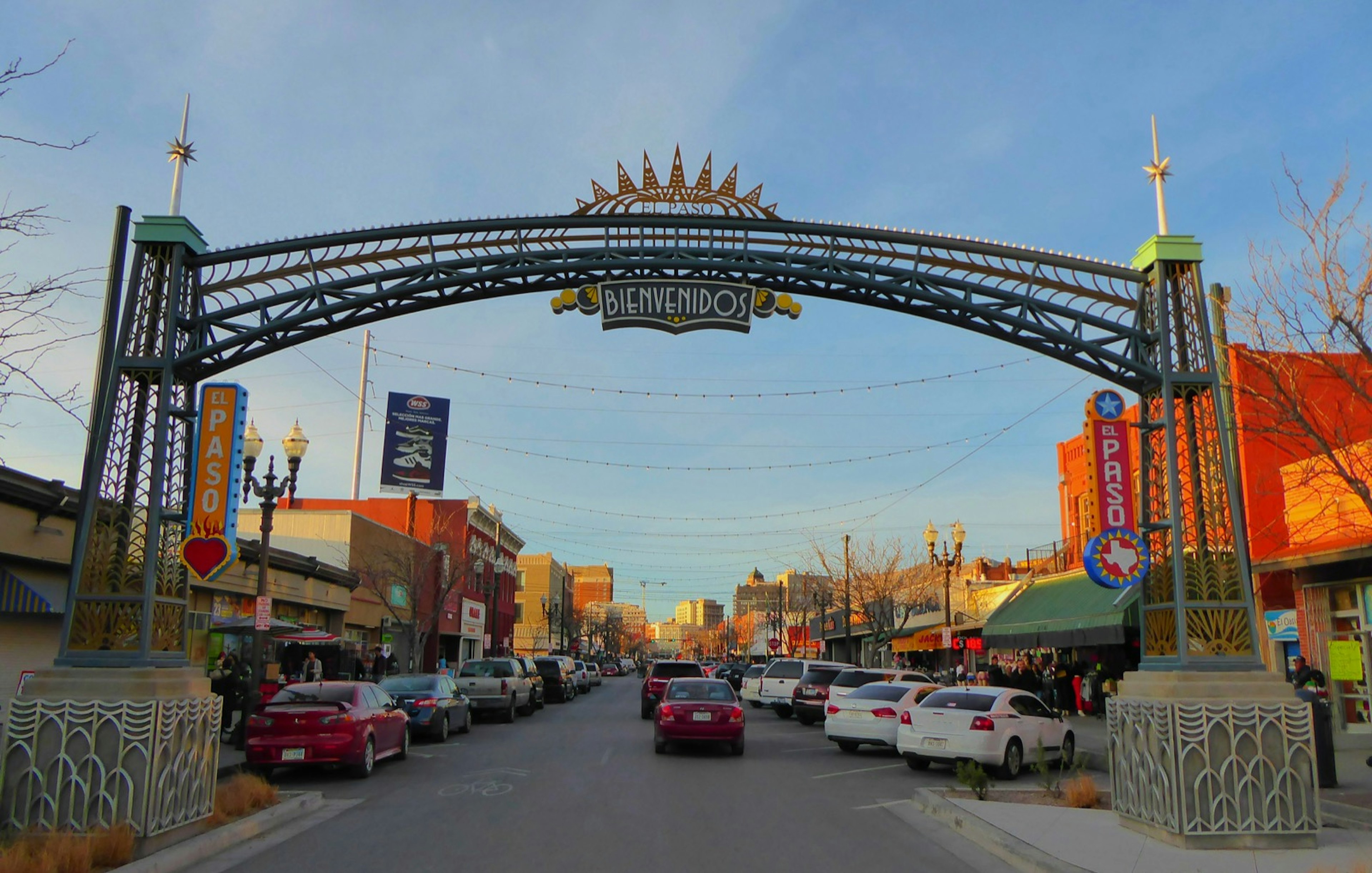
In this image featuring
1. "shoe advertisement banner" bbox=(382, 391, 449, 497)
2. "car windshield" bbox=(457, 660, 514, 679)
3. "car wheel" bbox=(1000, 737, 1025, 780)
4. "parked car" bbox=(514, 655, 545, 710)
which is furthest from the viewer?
"shoe advertisement banner" bbox=(382, 391, 449, 497)

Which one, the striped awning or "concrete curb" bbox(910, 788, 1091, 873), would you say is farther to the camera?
the striped awning

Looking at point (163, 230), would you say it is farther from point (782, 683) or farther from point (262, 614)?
point (782, 683)

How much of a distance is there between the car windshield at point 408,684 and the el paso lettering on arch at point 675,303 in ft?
39.9

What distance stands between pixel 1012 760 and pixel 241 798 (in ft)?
→ 37.0

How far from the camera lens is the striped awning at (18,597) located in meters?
17.9

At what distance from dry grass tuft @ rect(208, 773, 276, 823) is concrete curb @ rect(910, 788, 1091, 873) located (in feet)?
25.7

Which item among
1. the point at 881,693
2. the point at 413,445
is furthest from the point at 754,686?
the point at 881,693

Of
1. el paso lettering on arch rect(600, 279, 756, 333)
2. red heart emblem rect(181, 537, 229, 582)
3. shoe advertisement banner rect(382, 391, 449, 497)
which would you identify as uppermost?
shoe advertisement banner rect(382, 391, 449, 497)

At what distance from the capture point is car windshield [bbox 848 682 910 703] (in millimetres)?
19875

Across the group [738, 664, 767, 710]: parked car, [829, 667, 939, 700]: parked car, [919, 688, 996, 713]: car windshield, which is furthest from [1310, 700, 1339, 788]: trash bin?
[738, 664, 767, 710]: parked car

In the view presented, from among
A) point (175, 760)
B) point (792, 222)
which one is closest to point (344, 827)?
point (175, 760)

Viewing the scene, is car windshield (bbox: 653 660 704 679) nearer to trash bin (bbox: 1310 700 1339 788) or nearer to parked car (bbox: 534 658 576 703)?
parked car (bbox: 534 658 576 703)

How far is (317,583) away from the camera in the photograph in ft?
123

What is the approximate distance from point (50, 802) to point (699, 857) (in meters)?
5.93
